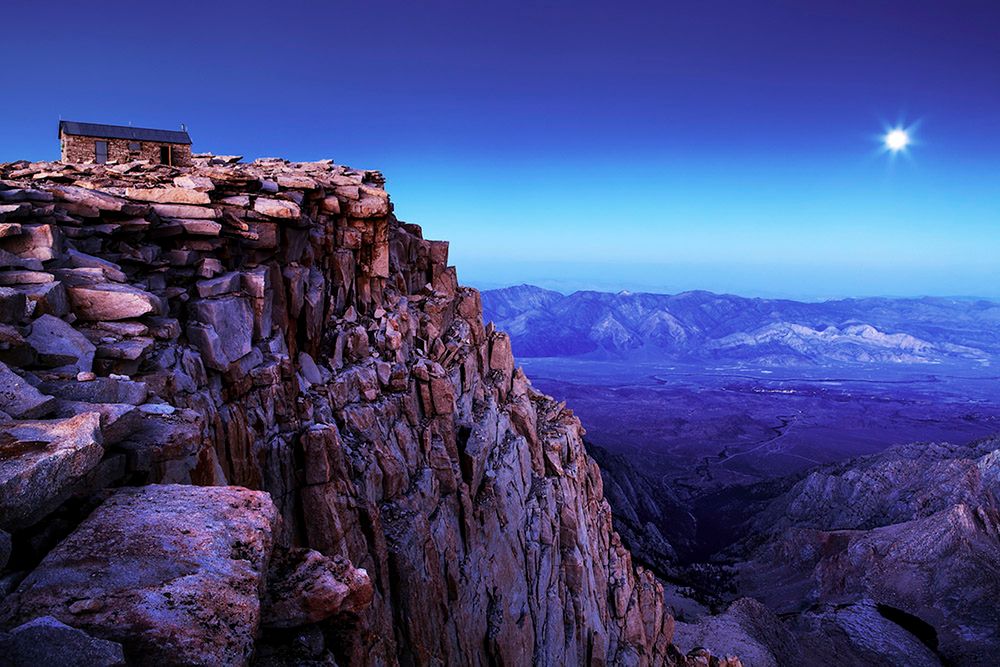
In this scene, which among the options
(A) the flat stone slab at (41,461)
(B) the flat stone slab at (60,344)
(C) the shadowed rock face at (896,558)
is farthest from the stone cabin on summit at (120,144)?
(C) the shadowed rock face at (896,558)

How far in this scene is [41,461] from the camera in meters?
6.71

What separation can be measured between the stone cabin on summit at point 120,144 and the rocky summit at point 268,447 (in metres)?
4.91

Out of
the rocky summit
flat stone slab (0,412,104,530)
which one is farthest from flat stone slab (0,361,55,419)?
flat stone slab (0,412,104,530)

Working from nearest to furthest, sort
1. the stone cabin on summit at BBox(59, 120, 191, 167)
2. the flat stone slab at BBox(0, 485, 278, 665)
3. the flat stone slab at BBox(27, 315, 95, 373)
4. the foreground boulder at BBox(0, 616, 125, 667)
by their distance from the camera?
the foreground boulder at BBox(0, 616, 125, 667), the flat stone slab at BBox(0, 485, 278, 665), the flat stone slab at BBox(27, 315, 95, 373), the stone cabin on summit at BBox(59, 120, 191, 167)

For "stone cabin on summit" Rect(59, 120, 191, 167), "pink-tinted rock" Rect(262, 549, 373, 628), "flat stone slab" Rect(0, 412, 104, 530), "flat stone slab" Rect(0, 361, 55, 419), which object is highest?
"stone cabin on summit" Rect(59, 120, 191, 167)

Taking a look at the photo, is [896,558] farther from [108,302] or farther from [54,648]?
[54,648]

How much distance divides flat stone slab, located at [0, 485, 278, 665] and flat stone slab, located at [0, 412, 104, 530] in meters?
0.54

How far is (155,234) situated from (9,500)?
42.8 feet

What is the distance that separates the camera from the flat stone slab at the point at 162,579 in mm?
5695

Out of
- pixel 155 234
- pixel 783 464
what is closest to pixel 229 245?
pixel 155 234

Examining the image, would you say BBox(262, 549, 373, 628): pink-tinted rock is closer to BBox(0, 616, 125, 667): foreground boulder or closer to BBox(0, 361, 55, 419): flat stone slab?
BBox(0, 616, 125, 667): foreground boulder

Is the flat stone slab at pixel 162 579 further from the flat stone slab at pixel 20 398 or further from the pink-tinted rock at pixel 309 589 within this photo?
the flat stone slab at pixel 20 398

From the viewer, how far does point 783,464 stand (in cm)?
15838

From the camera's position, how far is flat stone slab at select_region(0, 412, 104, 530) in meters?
6.43
